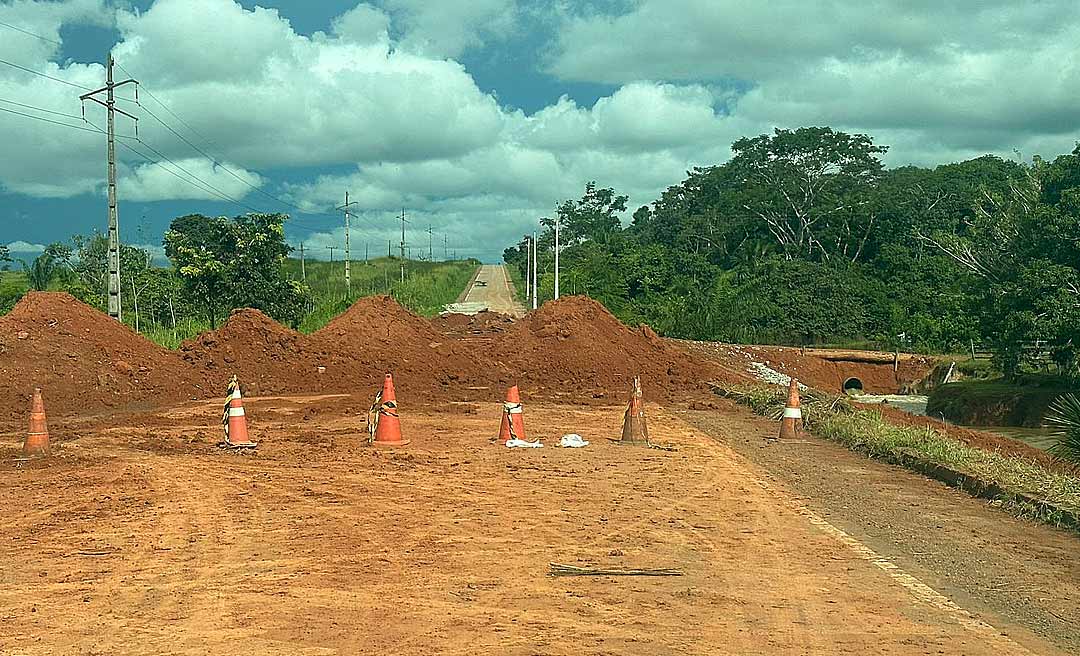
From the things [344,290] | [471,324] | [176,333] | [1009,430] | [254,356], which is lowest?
[1009,430]

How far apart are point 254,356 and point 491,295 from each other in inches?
2912

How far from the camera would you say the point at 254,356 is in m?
27.7

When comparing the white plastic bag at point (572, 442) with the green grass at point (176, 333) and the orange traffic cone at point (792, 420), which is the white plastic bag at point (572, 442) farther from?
the green grass at point (176, 333)

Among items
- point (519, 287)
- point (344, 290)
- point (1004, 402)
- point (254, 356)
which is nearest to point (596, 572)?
point (254, 356)

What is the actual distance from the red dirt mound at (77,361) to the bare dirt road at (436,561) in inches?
343

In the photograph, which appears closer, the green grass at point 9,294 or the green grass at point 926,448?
the green grass at point 926,448

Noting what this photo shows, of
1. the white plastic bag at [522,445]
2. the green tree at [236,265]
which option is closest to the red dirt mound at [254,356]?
the green tree at [236,265]

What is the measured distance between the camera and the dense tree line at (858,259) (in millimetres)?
27859

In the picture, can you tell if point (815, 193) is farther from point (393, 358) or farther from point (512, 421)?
point (512, 421)

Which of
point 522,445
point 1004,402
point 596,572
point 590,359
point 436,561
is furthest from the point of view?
point 1004,402

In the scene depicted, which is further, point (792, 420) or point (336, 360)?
point (336, 360)

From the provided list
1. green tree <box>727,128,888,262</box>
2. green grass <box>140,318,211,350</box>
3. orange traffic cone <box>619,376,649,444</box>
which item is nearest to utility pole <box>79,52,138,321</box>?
green grass <box>140,318,211,350</box>

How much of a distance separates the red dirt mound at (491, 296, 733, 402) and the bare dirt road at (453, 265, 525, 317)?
35.9m

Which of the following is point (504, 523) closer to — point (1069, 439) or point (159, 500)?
point (159, 500)
